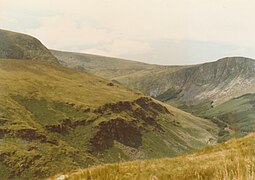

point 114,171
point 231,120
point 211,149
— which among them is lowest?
point 211,149

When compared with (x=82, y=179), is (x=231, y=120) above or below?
above

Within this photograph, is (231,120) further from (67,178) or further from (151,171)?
(67,178)

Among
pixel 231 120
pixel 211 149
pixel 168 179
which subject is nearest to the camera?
pixel 231 120

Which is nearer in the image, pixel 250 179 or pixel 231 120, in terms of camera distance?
pixel 231 120

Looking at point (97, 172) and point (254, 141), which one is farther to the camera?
point (254, 141)

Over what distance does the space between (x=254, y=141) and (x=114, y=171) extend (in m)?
14.4

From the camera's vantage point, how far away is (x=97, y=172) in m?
12.5

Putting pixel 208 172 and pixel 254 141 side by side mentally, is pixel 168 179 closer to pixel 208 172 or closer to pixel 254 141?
pixel 208 172

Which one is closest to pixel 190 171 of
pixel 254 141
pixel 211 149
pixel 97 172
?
pixel 97 172

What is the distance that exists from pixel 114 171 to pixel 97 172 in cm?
200

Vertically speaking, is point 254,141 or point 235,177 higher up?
point 235,177

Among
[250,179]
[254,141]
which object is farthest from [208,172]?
[254,141]

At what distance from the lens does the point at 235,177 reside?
7.23 m

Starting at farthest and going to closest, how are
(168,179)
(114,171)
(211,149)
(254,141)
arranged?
(211,149) < (254,141) < (114,171) < (168,179)
